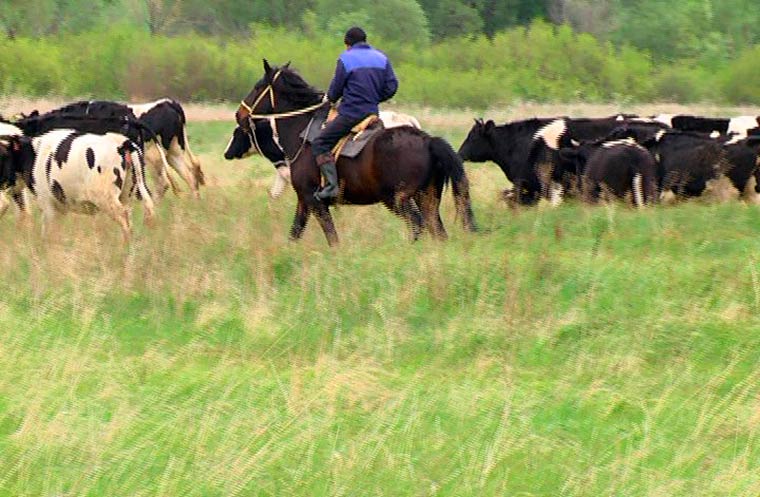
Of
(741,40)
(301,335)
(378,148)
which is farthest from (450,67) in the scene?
(301,335)

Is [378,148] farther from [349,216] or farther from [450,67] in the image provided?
[450,67]

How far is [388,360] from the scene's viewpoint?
876cm

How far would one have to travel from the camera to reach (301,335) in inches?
371

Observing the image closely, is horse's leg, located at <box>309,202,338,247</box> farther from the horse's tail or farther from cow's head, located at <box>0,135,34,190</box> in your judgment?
cow's head, located at <box>0,135,34,190</box>

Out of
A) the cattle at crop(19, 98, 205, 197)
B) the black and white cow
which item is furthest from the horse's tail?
the cattle at crop(19, 98, 205, 197)

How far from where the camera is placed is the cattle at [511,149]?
16891 millimetres

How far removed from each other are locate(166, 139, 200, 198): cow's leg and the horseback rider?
5874 mm

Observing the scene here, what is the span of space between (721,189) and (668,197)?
0.69 m

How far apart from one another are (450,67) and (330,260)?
151 ft

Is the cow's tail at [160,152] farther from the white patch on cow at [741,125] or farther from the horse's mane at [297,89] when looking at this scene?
the white patch on cow at [741,125]

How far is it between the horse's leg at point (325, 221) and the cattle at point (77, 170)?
1.79m

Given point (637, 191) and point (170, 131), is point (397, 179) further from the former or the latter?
point (170, 131)

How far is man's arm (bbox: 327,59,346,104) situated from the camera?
12812mm

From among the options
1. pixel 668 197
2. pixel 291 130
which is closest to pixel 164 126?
pixel 291 130
